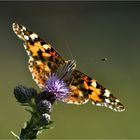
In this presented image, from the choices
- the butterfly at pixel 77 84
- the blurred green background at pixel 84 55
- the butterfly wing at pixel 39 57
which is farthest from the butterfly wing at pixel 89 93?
the blurred green background at pixel 84 55

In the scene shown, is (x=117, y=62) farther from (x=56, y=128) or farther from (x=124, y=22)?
(x=56, y=128)

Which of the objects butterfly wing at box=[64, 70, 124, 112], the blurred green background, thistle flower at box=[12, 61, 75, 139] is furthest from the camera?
the blurred green background

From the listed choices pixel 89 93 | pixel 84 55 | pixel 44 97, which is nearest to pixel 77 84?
pixel 89 93

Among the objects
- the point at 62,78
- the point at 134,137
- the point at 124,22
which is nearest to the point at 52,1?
the point at 124,22

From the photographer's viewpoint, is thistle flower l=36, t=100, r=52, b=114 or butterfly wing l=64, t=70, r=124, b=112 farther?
butterfly wing l=64, t=70, r=124, b=112

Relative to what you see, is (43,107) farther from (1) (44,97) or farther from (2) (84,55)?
(2) (84,55)

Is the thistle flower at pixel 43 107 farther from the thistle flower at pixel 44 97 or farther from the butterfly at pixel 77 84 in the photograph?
the butterfly at pixel 77 84

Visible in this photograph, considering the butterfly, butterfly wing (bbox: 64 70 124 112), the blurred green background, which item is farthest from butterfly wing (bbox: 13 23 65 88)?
the blurred green background

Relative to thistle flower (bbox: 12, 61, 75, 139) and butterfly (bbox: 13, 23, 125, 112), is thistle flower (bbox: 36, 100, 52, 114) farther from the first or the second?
butterfly (bbox: 13, 23, 125, 112)
